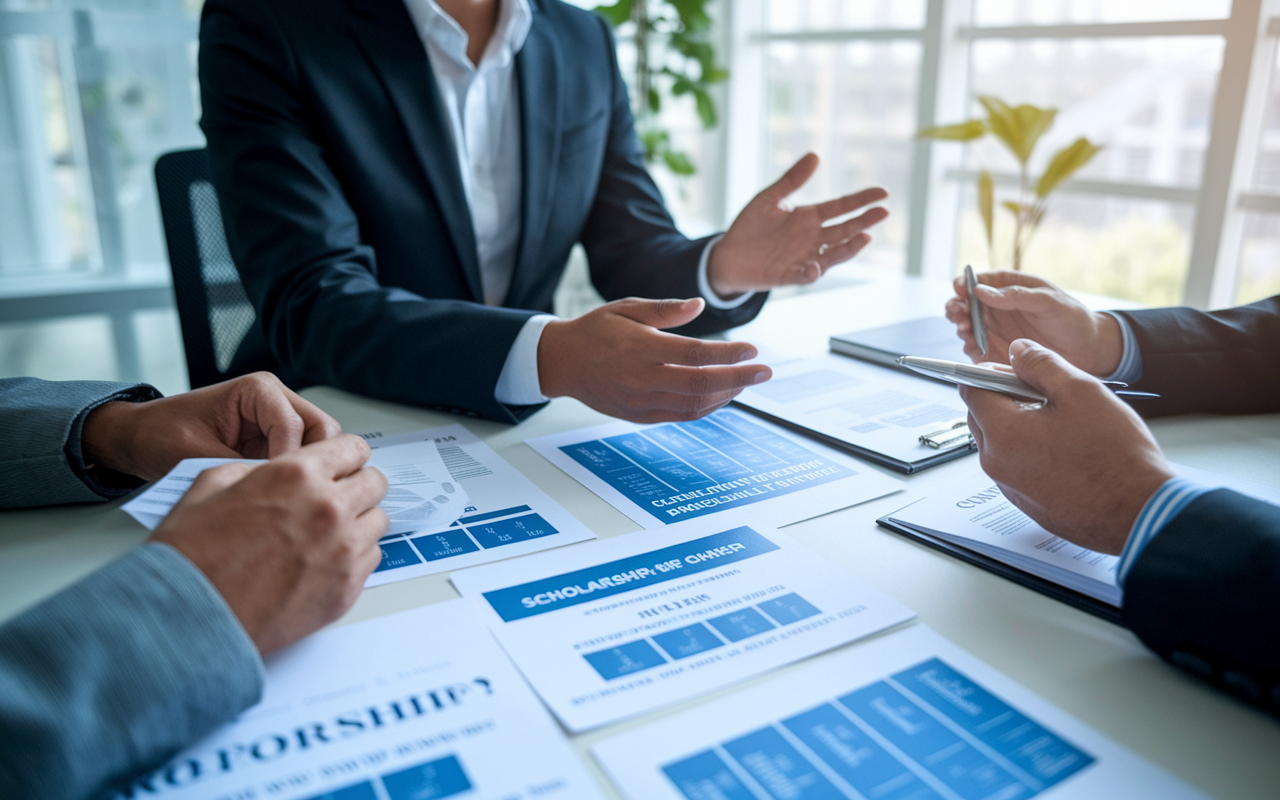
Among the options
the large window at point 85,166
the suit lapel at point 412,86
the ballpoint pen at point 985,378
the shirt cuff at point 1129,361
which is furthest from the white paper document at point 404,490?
the large window at point 85,166

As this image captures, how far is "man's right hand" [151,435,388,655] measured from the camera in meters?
0.53

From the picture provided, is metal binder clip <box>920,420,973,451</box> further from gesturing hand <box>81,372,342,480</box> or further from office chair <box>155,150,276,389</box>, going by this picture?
office chair <box>155,150,276,389</box>

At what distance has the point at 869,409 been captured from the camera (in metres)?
1.03

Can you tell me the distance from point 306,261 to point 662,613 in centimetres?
82

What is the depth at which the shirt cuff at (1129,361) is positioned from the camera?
40.1 inches

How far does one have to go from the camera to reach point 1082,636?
59 centimetres

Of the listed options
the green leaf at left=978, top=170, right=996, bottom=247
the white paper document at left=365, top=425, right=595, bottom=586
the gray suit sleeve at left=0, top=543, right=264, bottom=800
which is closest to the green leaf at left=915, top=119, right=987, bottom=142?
the green leaf at left=978, top=170, right=996, bottom=247

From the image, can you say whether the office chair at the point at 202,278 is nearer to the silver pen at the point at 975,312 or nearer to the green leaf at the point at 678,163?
the silver pen at the point at 975,312

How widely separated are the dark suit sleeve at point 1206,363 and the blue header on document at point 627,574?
1.99ft

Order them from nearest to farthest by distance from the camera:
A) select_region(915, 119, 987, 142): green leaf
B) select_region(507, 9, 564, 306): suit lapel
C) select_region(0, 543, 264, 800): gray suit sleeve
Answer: select_region(0, 543, 264, 800): gray suit sleeve, select_region(507, 9, 564, 306): suit lapel, select_region(915, 119, 987, 142): green leaf

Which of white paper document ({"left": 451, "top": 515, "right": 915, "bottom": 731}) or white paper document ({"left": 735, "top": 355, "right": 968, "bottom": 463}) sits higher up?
white paper document ({"left": 735, "top": 355, "right": 968, "bottom": 463})

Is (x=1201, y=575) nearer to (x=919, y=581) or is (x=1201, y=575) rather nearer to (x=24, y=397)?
(x=919, y=581)

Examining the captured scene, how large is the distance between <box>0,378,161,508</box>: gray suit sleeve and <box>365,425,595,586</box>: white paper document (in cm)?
25

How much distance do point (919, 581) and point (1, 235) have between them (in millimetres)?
3205
